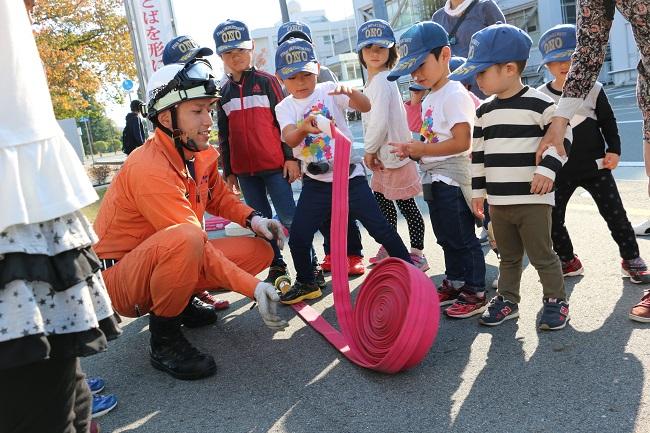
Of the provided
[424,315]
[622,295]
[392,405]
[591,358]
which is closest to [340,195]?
[424,315]

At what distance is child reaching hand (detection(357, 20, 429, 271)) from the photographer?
13.2 ft

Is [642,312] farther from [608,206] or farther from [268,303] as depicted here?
[268,303]

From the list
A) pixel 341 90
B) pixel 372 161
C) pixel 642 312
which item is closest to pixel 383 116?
pixel 372 161

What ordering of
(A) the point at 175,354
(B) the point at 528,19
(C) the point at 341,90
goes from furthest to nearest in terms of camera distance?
(B) the point at 528,19
(C) the point at 341,90
(A) the point at 175,354

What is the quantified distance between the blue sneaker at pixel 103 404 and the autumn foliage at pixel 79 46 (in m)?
16.5

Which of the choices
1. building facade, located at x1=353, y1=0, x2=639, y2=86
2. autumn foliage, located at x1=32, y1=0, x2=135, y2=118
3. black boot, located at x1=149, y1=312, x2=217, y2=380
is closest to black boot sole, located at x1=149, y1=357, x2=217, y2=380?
black boot, located at x1=149, y1=312, x2=217, y2=380

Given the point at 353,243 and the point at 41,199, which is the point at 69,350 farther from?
the point at 353,243

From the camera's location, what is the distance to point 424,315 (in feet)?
8.65

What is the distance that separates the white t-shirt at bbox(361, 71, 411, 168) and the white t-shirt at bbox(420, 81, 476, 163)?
1.56 ft

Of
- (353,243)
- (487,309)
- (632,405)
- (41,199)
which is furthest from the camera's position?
(353,243)

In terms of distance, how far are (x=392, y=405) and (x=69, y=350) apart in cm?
140

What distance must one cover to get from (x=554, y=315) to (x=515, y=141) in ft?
2.83

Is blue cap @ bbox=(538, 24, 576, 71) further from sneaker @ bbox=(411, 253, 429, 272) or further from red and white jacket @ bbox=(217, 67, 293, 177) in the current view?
red and white jacket @ bbox=(217, 67, 293, 177)

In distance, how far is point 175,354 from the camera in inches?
123
